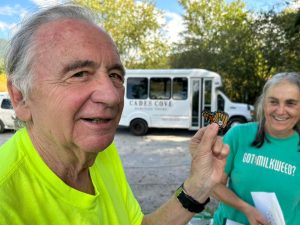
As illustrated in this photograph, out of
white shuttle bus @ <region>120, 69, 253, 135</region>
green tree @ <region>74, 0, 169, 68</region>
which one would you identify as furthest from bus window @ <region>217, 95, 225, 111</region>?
green tree @ <region>74, 0, 169, 68</region>

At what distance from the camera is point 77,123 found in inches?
43.1

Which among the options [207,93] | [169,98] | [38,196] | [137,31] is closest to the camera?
[38,196]

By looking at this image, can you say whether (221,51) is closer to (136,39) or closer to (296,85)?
(136,39)

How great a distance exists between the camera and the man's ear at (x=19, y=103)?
3.82 ft

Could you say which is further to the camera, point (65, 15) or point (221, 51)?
point (221, 51)

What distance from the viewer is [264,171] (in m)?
1.97

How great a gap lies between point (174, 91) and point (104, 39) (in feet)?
37.7

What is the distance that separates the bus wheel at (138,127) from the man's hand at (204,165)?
36.5 feet

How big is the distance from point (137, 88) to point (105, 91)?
464 inches

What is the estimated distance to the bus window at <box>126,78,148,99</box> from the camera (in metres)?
12.8

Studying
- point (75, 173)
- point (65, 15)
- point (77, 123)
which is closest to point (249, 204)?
point (75, 173)

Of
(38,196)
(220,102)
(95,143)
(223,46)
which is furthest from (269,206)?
(223,46)

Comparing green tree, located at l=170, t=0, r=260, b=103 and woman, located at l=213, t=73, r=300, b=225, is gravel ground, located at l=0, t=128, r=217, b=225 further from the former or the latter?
green tree, located at l=170, t=0, r=260, b=103

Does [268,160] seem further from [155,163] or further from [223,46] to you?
[223,46]
